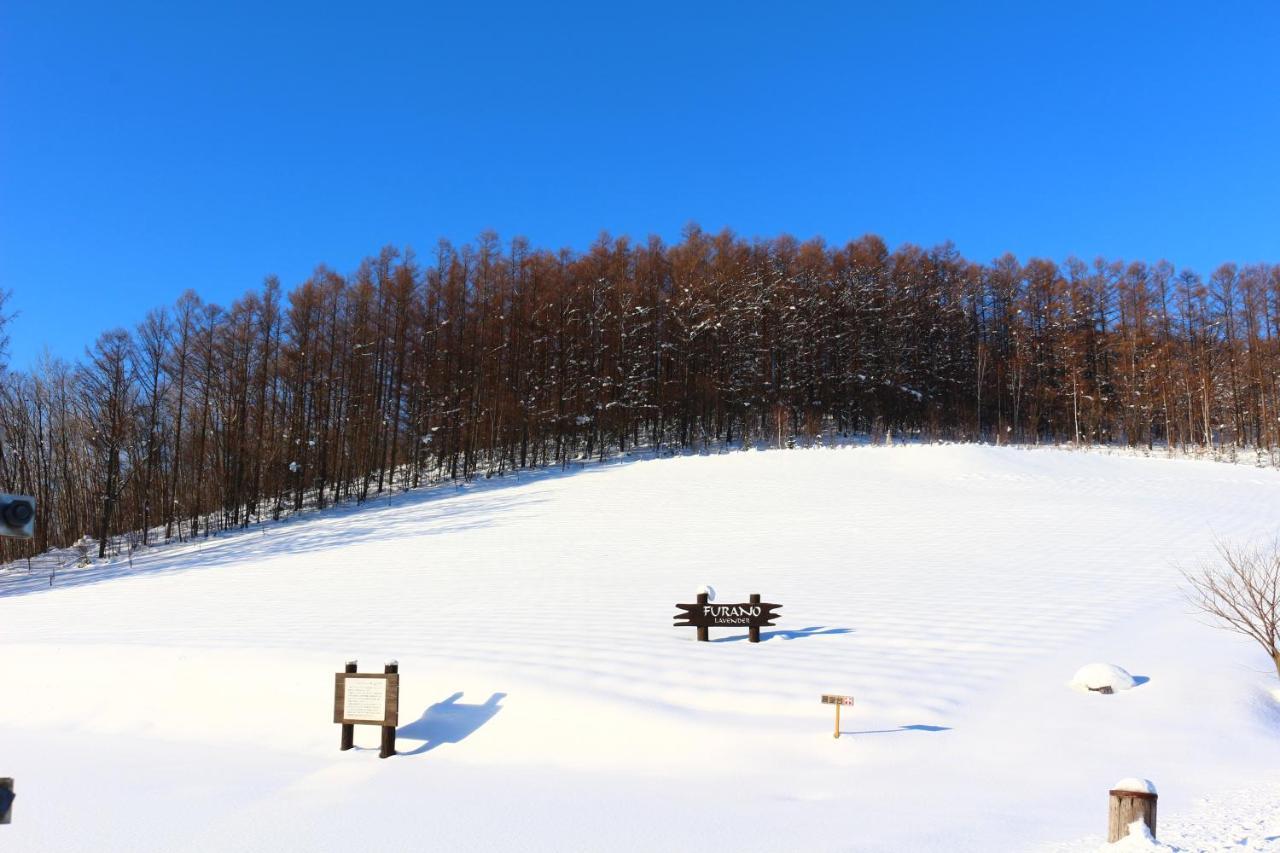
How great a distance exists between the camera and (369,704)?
660 centimetres

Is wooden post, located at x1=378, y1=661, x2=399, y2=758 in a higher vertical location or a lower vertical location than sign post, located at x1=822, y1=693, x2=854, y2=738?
lower

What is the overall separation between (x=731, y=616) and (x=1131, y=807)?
5696 mm

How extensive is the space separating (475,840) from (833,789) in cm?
273

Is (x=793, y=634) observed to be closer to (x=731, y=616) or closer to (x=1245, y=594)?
(x=731, y=616)

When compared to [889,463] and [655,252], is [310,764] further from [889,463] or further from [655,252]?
[655,252]

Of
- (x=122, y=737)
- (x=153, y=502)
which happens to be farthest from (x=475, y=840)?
(x=153, y=502)

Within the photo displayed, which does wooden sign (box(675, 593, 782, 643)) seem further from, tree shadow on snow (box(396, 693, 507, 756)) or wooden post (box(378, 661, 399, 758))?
wooden post (box(378, 661, 399, 758))

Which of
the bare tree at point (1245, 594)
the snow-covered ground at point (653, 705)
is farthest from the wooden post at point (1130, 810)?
the bare tree at point (1245, 594)

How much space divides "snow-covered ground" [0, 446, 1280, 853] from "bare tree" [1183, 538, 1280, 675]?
0.41 meters

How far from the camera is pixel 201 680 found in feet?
27.3

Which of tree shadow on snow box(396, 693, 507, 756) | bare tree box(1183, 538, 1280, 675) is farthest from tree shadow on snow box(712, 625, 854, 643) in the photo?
bare tree box(1183, 538, 1280, 675)

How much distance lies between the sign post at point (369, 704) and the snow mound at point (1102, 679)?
7005 mm

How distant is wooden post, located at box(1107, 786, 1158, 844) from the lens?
3.75m

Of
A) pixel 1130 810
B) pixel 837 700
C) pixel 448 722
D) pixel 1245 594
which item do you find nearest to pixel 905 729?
pixel 837 700
